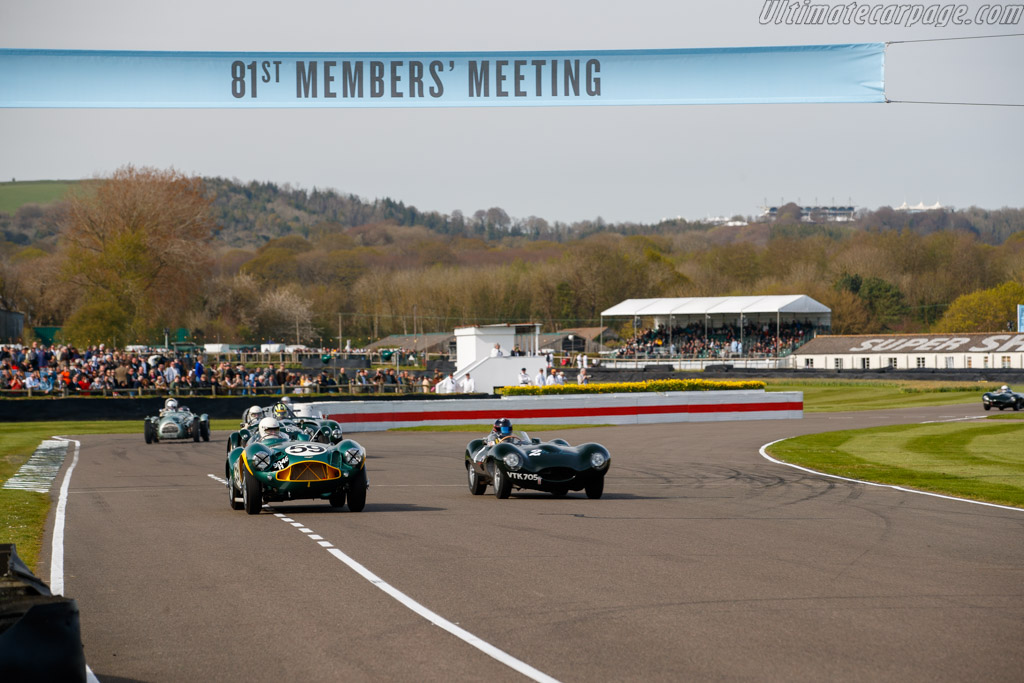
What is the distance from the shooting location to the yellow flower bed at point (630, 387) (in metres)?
43.9

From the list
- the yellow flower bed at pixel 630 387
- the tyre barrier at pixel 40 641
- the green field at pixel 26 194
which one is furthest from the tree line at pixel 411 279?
the tyre barrier at pixel 40 641

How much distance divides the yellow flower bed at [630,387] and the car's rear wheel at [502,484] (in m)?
26.4

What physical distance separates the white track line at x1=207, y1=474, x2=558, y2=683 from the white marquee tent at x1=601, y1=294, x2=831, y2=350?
87813 millimetres

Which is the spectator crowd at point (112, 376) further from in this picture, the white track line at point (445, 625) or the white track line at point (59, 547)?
the white track line at point (445, 625)

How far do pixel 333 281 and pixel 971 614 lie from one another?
167m

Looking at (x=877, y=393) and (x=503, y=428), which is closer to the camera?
(x=503, y=428)

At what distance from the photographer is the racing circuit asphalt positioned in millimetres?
6754

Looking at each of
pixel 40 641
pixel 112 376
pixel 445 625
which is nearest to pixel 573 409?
pixel 112 376

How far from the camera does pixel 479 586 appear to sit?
30.4ft

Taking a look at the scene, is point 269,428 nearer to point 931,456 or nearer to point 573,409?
point 931,456

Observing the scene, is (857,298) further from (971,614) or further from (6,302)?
(971,614)

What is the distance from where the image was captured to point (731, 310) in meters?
99.2

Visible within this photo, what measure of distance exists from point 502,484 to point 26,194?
19626 centimetres

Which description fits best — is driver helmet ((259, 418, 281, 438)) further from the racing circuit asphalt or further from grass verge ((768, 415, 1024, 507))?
grass verge ((768, 415, 1024, 507))
